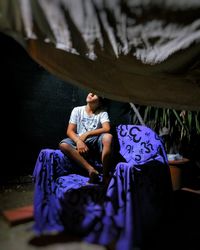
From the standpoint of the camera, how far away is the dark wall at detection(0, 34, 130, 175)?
451cm

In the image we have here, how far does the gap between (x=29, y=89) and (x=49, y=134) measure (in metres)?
0.95

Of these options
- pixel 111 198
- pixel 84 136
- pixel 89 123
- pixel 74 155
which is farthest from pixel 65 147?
pixel 111 198

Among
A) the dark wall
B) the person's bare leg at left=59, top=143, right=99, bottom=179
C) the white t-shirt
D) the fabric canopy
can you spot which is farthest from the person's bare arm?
the dark wall

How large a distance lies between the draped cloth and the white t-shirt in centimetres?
50

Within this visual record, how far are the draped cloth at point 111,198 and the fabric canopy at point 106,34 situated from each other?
1025mm

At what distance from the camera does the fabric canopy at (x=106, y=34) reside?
1.19 m

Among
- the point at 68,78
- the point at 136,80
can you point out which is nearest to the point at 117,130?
the point at 136,80

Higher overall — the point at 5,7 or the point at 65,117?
the point at 5,7

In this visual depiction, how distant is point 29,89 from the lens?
4.75 m

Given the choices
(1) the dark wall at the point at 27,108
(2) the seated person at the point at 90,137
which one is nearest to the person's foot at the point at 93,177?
(2) the seated person at the point at 90,137

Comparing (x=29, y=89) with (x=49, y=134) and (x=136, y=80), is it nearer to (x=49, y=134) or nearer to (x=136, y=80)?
(x=49, y=134)

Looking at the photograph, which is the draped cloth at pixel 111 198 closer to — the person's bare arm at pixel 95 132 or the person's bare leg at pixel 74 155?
the person's bare leg at pixel 74 155

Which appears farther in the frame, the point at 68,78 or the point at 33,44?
the point at 68,78

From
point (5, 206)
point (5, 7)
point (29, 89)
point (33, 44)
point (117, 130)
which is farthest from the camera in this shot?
point (29, 89)
